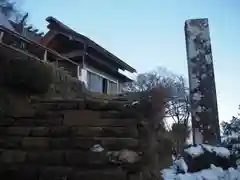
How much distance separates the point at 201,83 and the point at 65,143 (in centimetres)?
477

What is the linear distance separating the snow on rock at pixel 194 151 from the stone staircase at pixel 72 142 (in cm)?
354

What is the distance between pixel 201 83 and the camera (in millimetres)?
6387

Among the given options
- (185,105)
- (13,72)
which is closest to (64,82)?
(13,72)

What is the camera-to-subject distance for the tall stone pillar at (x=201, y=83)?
6.04 metres

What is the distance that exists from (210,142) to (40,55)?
15.6ft

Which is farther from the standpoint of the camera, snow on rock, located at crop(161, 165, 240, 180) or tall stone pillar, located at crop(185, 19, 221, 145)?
tall stone pillar, located at crop(185, 19, 221, 145)

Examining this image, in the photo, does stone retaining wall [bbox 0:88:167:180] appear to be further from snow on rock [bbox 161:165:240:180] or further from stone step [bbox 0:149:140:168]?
snow on rock [bbox 161:165:240:180]

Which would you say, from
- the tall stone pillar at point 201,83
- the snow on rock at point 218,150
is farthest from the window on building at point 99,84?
the snow on rock at point 218,150

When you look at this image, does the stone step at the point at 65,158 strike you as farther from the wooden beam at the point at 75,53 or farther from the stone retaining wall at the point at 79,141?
the wooden beam at the point at 75,53

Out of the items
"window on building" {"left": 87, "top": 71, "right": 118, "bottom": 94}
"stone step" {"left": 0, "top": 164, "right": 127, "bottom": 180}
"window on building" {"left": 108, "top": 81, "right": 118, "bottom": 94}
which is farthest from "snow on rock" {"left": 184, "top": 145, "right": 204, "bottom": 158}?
"window on building" {"left": 108, "top": 81, "right": 118, "bottom": 94}

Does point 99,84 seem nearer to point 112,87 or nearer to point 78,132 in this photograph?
point 112,87

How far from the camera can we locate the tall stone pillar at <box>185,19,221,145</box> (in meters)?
6.04

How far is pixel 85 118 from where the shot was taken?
2414mm

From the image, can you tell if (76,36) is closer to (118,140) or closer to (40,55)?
(40,55)
